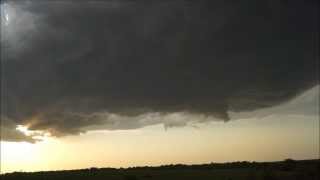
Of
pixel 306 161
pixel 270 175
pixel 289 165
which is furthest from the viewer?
pixel 306 161

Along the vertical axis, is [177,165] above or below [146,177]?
above

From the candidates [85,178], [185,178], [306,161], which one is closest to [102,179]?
[85,178]

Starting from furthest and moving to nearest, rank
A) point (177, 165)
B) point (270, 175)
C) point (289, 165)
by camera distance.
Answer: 1. point (177, 165)
2. point (289, 165)
3. point (270, 175)

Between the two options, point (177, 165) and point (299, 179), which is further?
point (177, 165)

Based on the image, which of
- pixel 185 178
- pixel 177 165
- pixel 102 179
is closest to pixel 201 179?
pixel 185 178

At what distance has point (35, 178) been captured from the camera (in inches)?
4574

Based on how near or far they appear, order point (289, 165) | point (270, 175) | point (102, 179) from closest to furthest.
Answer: point (270, 175) → point (102, 179) → point (289, 165)

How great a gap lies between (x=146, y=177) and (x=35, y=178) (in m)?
25.3

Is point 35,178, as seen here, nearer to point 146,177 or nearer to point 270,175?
point 146,177

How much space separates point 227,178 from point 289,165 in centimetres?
2488

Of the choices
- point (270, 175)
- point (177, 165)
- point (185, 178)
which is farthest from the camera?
point (177, 165)

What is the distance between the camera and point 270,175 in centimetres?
8950

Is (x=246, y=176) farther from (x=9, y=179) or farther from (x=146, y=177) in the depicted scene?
(x=9, y=179)

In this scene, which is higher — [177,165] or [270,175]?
[177,165]
